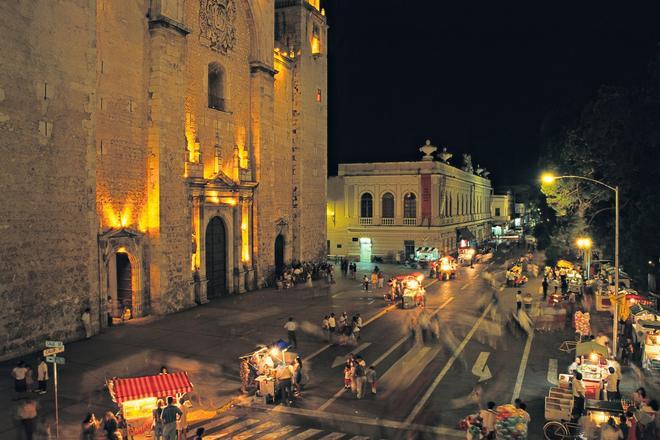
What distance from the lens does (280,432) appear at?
1364cm

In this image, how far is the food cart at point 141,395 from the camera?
42.3 feet

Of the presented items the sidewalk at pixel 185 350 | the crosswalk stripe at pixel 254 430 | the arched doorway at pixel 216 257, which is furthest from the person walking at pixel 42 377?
the arched doorway at pixel 216 257

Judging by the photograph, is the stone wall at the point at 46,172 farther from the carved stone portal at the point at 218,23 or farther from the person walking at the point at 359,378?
the person walking at the point at 359,378

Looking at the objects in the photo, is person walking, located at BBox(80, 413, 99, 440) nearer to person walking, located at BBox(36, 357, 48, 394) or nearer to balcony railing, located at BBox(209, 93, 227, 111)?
person walking, located at BBox(36, 357, 48, 394)

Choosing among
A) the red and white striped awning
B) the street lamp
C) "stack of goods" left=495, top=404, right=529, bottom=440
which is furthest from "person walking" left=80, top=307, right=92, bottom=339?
the street lamp

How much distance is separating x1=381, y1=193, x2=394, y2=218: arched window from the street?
2498cm

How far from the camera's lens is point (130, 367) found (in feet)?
61.1

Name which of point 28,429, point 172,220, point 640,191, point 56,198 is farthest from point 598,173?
point 28,429

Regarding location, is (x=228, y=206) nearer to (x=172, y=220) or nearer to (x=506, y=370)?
(x=172, y=220)

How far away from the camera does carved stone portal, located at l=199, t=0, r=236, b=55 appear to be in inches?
1222

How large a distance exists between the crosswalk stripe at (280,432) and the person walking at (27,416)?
5.20m

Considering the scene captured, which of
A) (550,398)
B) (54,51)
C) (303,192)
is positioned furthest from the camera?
(303,192)

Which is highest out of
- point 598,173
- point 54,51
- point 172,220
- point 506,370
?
point 54,51

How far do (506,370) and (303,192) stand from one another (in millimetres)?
26922
